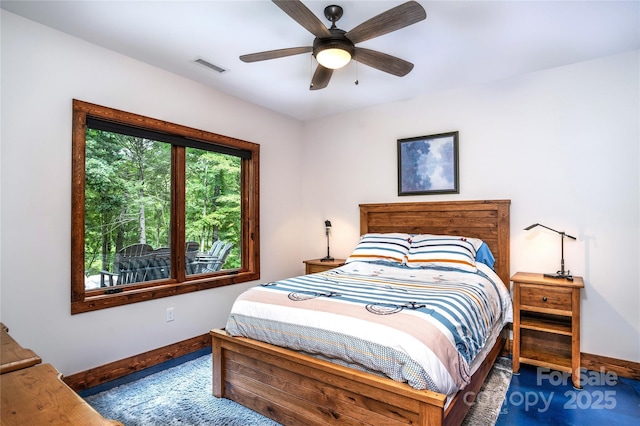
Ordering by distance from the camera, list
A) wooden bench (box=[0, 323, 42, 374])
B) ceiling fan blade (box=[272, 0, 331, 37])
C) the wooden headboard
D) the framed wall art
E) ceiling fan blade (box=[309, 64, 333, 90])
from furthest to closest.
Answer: the framed wall art < the wooden headboard < ceiling fan blade (box=[309, 64, 333, 90]) < ceiling fan blade (box=[272, 0, 331, 37]) < wooden bench (box=[0, 323, 42, 374])

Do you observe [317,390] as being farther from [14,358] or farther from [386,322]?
[14,358]

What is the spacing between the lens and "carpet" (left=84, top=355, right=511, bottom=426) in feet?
6.94

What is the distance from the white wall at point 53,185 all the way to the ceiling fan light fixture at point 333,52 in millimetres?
1700

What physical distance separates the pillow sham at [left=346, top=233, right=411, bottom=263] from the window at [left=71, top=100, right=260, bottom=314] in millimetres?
1303

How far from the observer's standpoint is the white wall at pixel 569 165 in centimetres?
279

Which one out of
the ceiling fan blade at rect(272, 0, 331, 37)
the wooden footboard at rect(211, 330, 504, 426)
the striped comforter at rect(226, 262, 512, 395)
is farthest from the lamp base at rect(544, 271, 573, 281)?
the ceiling fan blade at rect(272, 0, 331, 37)

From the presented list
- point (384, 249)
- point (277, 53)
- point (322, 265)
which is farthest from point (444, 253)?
point (277, 53)

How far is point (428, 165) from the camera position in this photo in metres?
→ 3.76

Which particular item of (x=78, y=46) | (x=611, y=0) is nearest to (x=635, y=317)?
(x=611, y=0)

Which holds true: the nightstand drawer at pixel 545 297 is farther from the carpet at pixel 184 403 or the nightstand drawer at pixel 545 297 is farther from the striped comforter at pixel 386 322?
the carpet at pixel 184 403

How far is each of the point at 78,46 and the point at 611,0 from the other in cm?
369

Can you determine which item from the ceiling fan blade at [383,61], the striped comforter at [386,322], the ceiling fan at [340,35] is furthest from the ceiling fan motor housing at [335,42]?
the striped comforter at [386,322]

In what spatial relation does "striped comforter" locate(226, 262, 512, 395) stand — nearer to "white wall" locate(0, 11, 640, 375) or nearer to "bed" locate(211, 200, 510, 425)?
"bed" locate(211, 200, 510, 425)

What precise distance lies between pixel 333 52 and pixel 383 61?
43cm
